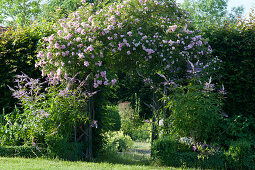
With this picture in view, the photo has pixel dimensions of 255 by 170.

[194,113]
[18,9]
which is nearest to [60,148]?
[194,113]

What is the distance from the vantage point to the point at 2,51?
7668 mm

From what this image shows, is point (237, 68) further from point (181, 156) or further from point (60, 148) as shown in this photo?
point (60, 148)

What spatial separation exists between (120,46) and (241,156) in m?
3.30

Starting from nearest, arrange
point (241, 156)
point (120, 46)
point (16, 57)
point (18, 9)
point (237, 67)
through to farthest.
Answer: point (241, 156) < point (120, 46) < point (237, 67) < point (16, 57) < point (18, 9)

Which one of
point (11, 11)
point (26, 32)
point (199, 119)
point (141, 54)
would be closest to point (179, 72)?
point (141, 54)

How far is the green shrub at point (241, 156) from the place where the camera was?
18.2 ft

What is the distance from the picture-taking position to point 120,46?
612 centimetres

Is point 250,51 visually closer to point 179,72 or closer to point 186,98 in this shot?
point 179,72

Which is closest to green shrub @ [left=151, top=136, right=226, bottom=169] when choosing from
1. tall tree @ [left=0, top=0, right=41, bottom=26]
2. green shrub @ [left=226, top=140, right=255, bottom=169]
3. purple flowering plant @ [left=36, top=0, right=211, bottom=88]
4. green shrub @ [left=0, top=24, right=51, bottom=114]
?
green shrub @ [left=226, top=140, right=255, bottom=169]

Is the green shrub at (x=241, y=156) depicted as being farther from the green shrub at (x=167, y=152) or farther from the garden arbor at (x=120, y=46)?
the garden arbor at (x=120, y=46)

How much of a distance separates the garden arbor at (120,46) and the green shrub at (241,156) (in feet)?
Result: 6.12

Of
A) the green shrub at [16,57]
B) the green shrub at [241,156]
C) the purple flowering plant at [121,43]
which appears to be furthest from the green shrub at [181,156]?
the green shrub at [16,57]

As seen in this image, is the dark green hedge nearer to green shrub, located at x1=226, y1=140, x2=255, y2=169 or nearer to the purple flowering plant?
the purple flowering plant

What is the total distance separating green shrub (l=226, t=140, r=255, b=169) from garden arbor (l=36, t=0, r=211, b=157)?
1865mm
